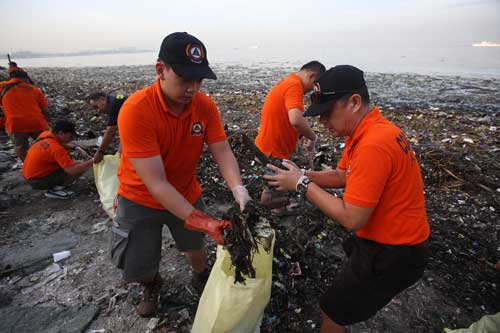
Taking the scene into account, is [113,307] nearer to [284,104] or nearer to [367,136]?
[367,136]

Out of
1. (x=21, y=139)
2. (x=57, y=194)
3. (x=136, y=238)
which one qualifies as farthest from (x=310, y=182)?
(x=21, y=139)

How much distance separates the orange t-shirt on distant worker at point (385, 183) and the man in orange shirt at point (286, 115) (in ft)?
5.73

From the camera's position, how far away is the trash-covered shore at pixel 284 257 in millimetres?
2572

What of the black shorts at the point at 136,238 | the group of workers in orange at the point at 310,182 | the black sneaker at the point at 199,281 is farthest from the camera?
the black sneaker at the point at 199,281

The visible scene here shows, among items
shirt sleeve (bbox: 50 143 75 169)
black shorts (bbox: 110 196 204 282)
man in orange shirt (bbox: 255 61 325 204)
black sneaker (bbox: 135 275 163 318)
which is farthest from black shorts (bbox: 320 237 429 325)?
shirt sleeve (bbox: 50 143 75 169)

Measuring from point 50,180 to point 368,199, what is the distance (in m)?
4.76

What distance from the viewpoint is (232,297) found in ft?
5.81

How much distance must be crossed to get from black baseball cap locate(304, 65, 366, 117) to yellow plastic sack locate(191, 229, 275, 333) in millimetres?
886

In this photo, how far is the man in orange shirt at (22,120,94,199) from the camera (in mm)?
4324

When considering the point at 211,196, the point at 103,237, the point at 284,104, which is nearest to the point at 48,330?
the point at 103,237

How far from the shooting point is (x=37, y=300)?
2756mm

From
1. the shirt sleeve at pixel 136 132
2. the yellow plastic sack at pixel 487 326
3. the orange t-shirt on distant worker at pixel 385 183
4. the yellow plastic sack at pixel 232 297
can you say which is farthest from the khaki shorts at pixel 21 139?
the yellow plastic sack at pixel 487 326

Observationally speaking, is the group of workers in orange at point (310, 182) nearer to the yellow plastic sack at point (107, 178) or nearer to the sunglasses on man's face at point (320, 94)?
the sunglasses on man's face at point (320, 94)

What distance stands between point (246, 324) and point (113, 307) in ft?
4.85
